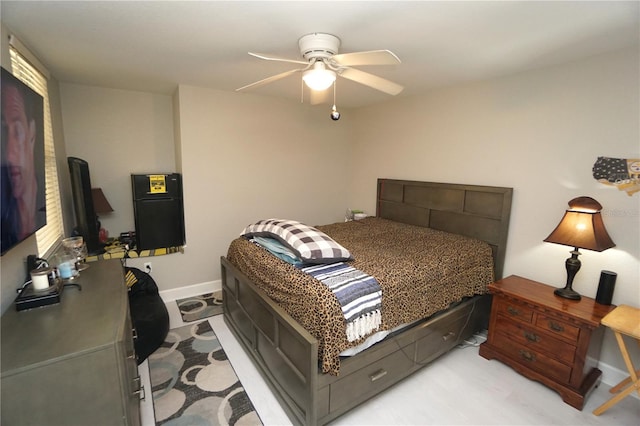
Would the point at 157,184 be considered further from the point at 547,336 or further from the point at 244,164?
the point at 547,336

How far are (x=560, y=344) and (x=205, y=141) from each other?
3.70 m

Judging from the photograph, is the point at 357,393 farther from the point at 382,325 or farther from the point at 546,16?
the point at 546,16

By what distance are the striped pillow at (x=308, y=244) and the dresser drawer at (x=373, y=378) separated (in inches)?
→ 28.8

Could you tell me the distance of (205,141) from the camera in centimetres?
335

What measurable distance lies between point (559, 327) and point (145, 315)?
3180mm

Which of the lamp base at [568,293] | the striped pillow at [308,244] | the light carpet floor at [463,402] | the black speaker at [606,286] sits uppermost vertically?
the striped pillow at [308,244]

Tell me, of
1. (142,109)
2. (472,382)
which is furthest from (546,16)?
(142,109)

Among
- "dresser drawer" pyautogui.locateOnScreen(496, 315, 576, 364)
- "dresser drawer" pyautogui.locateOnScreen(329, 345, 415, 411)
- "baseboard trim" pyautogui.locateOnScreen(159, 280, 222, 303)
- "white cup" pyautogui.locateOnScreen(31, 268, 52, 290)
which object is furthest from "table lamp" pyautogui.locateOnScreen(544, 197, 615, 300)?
Answer: "baseboard trim" pyautogui.locateOnScreen(159, 280, 222, 303)

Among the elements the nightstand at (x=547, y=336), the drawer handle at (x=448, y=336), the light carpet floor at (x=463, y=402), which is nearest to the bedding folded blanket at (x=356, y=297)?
the light carpet floor at (x=463, y=402)

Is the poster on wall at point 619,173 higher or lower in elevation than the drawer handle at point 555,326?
higher

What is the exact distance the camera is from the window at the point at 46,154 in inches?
78.2

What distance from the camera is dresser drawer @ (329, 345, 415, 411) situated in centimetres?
174

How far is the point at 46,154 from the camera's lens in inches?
98.1

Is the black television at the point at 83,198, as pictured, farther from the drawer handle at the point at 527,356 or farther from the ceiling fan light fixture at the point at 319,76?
the drawer handle at the point at 527,356
